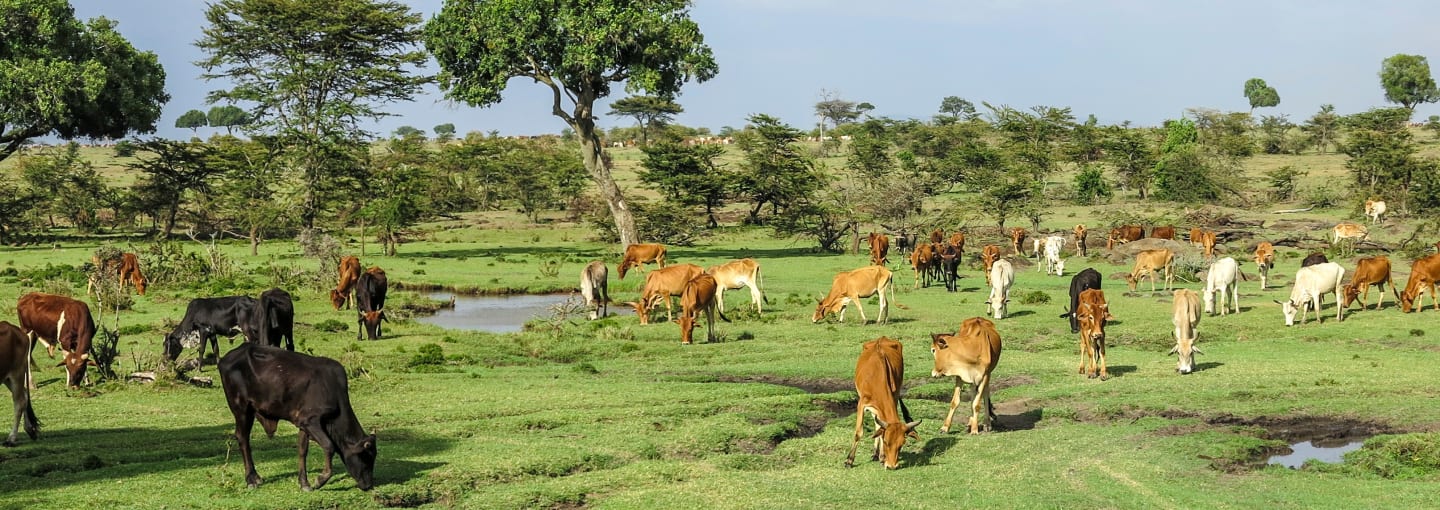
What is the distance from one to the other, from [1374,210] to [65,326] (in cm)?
4882

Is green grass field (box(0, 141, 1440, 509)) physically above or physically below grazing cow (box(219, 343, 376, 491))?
below

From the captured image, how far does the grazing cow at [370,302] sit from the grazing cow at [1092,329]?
14.1 m

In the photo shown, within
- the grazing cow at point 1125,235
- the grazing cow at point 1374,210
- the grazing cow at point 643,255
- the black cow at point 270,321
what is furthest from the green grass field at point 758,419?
the grazing cow at point 1374,210

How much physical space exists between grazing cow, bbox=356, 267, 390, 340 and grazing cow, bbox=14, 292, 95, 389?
6627 mm

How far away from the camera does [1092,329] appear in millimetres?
19844

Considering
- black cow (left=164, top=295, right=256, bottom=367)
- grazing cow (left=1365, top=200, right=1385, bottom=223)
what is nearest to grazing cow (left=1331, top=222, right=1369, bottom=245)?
grazing cow (left=1365, top=200, right=1385, bottom=223)

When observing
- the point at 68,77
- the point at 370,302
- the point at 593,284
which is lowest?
the point at 370,302

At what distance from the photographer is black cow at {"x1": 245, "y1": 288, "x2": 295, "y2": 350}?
20.8m

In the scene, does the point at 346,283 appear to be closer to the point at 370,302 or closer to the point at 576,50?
the point at 370,302

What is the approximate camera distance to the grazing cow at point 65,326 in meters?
18.5

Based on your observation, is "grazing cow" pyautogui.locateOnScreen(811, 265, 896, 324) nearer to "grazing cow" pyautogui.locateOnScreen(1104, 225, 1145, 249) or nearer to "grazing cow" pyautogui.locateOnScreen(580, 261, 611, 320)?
"grazing cow" pyautogui.locateOnScreen(580, 261, 611, 320)

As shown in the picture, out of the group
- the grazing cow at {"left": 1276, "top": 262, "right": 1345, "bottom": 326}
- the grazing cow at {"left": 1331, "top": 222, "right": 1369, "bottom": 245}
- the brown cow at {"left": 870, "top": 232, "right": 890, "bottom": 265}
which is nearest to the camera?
the grazing cow at {"left": 1276, "top": 262, "right": 1345, "bottom": 326}

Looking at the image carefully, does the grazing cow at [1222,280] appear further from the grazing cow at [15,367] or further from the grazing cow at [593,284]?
the grazing cow at [15,367]

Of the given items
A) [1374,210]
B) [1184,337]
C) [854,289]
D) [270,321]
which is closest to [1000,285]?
[854,289]
